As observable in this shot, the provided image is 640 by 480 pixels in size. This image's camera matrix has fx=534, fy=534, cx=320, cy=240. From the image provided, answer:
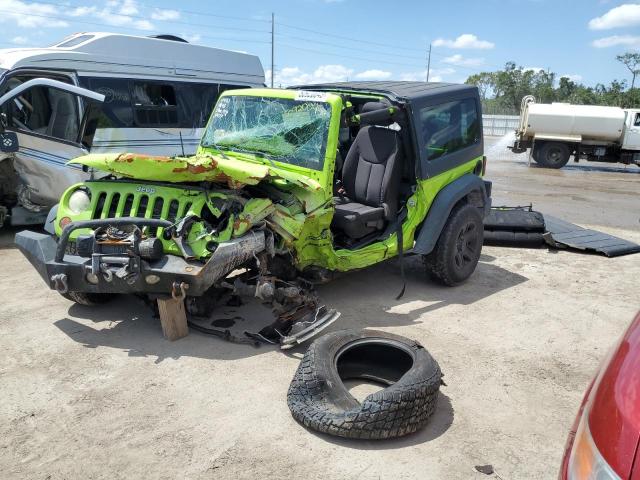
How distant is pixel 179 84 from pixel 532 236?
624cm

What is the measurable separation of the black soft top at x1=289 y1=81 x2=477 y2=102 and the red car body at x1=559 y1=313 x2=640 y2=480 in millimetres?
3782

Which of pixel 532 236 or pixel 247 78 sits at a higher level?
pixel 247 78

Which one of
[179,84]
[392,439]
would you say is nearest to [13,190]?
[179,84]

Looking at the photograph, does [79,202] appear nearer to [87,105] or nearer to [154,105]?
[87,105]

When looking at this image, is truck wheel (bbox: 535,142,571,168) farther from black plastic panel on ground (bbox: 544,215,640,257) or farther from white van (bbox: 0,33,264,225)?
white van (bbox: 0,33,264,225)

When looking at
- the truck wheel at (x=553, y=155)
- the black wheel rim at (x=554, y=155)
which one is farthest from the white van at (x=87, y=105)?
the black wheel rim at (x=554, y=155)

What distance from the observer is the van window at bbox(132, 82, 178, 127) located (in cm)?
855

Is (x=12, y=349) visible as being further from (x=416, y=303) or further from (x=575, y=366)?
(x=575, y=366)

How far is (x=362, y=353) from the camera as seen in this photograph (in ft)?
12.2

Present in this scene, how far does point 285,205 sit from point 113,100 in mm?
5136

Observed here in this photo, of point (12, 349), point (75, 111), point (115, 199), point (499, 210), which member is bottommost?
point (12, 349)

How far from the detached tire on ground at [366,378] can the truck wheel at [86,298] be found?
2.23 meters

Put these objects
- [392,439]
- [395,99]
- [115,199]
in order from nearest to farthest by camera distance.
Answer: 1. [392,439]
2. [115,199]
3. [395,99]

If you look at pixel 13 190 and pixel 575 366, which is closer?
pixel 575 366
